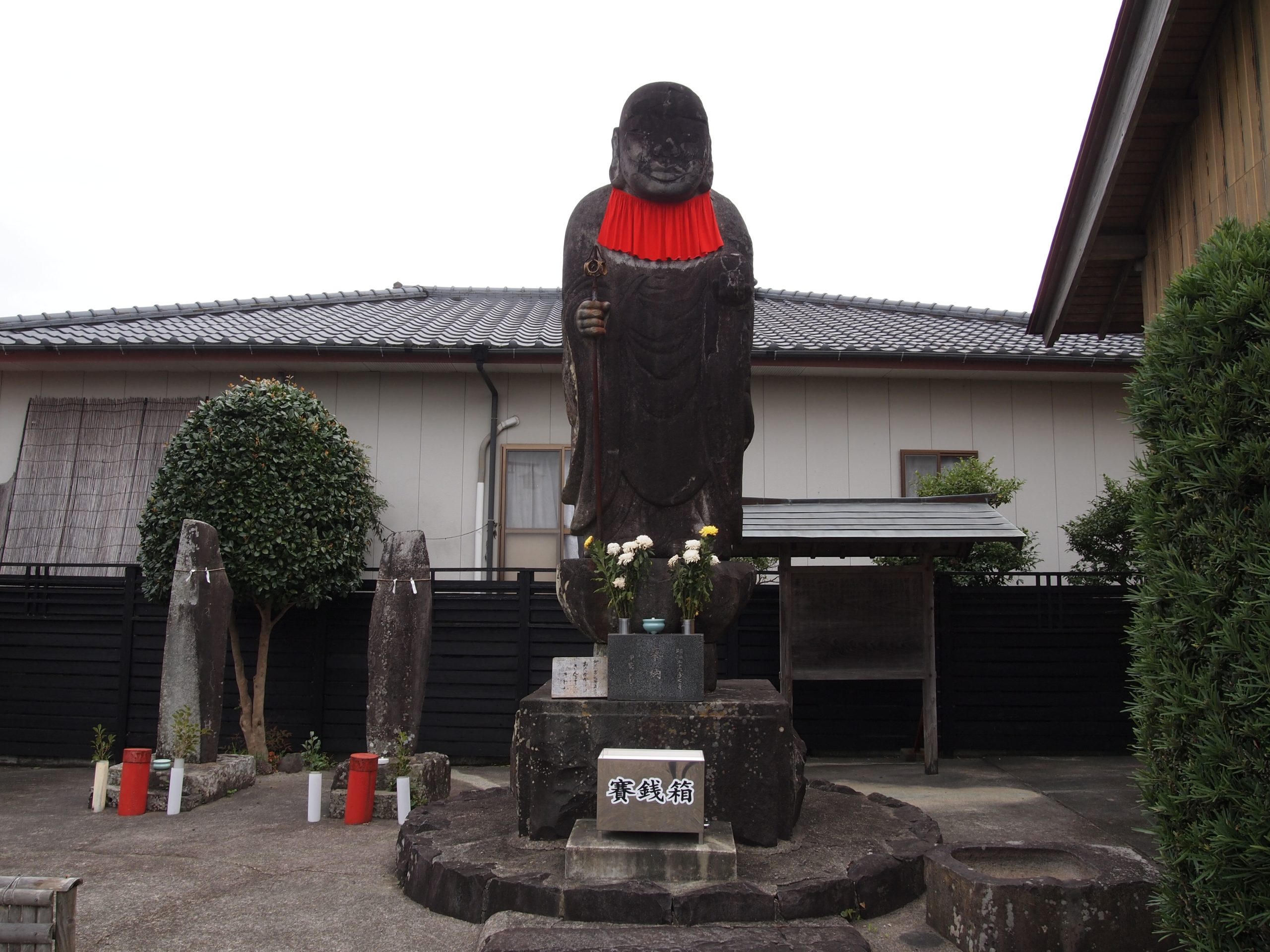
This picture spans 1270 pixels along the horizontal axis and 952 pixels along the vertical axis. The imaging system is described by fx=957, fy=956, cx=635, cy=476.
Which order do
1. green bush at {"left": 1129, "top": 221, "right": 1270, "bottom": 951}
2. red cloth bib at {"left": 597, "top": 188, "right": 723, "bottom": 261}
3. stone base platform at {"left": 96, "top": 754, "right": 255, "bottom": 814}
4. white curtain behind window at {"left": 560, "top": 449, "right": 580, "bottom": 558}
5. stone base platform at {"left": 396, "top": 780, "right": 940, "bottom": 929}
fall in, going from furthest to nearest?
white curtain behind window at {"left": 560, "top": 449, "right": 580, "bottom": 558} → stone base platform at {"left": 96, "top": 754, "right": 255, "bottom": 814} → red cloth bib at {"left": 597, "top": 188, "right": 723, "bottom": 261} → stone base platform at {"left": 396, "top": 780, "right": 940, "bottom": 929} → green bush at {"left": 1129, "top": 221, "right": 1270, "bottom": 951}

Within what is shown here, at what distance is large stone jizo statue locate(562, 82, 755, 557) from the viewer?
19.8 feet

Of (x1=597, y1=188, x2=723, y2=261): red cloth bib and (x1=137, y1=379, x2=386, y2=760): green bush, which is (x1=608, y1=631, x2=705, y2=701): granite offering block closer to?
(x1=597, y1=188, x2=723, y2=261): red cloth bib

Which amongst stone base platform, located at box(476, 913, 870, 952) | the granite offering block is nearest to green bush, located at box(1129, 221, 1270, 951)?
stone base platform, located at box(476, 913, 870, 952)

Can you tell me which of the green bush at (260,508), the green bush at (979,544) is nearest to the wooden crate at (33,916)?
the green bush at (260,508)

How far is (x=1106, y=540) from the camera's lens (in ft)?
33.8

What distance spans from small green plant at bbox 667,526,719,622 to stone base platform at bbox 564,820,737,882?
51.2 inches

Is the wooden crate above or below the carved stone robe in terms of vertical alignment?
below

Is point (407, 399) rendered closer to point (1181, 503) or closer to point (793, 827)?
point (793, 827)

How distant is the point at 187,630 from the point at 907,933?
649 centimetres

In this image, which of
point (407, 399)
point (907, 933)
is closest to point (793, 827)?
point (907, 933)

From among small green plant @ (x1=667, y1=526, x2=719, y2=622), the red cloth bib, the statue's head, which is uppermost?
the statue's head

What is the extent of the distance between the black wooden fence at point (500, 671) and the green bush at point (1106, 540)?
28 cm

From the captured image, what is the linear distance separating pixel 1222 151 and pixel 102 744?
9974 millimetres

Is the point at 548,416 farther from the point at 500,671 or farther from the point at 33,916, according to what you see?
the point at 33,916
